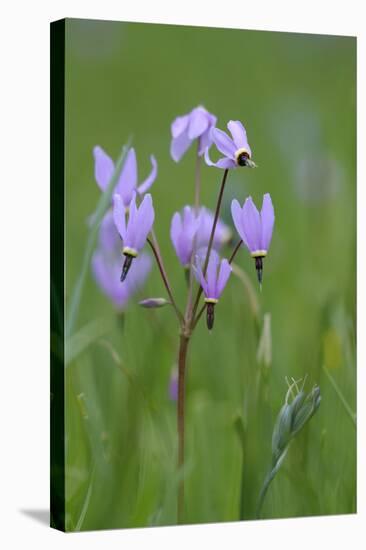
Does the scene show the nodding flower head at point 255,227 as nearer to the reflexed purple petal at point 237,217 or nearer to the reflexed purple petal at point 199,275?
the reflexed purple petal at point 237,217

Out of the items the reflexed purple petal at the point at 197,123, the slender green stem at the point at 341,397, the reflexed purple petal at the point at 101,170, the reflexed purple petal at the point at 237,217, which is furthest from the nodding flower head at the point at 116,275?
the slender green stem at the point at 341,397

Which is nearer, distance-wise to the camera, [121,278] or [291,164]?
[121,278]

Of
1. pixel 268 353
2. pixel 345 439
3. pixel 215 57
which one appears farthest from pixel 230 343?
pixel 215 57

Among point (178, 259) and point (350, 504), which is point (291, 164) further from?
point (350, 504)

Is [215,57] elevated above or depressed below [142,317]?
above

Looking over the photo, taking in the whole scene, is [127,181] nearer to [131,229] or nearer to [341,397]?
[131,229]

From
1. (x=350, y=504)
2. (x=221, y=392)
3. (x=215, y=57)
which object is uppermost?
(x=215, y=57)
